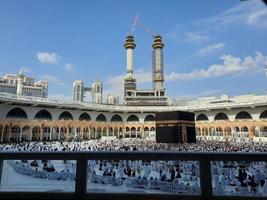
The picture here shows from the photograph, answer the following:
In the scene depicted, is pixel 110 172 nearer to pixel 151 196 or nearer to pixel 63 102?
pixel 151 196

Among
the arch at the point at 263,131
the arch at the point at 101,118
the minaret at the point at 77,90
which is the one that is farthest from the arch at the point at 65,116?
the minaret at the point at 77,90

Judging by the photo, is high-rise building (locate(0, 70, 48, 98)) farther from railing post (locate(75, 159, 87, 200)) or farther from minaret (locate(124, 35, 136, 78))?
railing post (locate(75, 159, 87, 200))

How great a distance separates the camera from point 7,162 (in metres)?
2.48

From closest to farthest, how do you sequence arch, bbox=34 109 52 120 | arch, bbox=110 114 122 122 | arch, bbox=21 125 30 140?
arch, bbox=21 125 30 140
arch, bbox=34 109 52 120
arch, bbox=110 114 122 122

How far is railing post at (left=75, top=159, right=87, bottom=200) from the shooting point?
2459 mm

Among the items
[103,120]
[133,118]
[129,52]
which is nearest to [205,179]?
[103,120]

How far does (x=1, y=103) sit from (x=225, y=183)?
42116 millimetres

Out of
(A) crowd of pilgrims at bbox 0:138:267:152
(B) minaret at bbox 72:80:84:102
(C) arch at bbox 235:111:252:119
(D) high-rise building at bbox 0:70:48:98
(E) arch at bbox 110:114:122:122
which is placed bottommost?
(A) crowd of pilgrims at bbox 0:138:267:152

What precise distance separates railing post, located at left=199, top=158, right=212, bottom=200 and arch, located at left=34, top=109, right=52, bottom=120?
46631mm

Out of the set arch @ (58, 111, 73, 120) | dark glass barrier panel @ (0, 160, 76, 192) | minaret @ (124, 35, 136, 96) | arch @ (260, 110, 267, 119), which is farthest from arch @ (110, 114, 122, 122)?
dark glass barrier panel @ (0, 160, 76, 192)

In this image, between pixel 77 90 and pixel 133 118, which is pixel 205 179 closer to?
pixel 133 118

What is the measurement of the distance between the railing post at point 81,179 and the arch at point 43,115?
151ft

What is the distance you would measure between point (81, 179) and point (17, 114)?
147ft

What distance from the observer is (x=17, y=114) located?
4244cm
